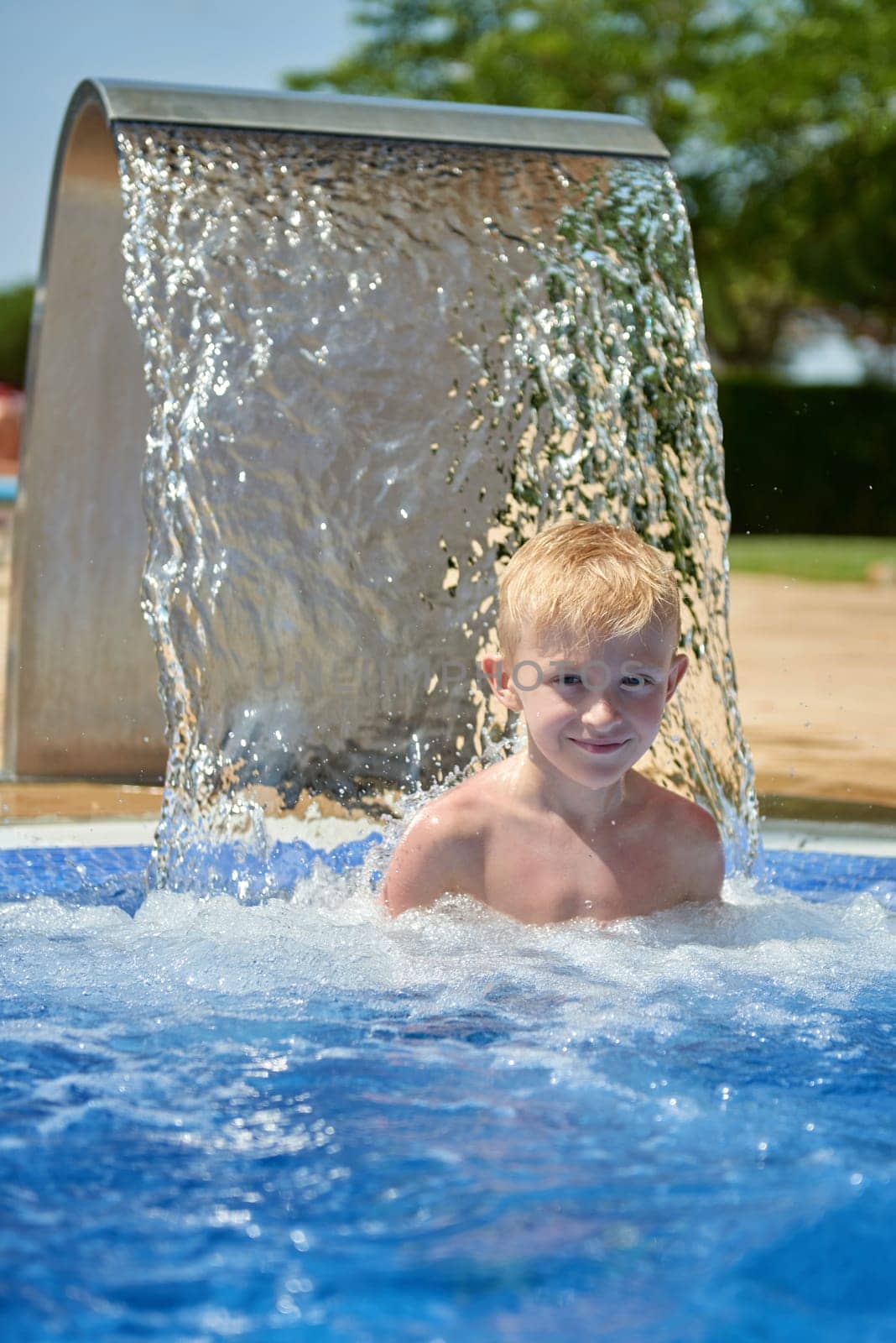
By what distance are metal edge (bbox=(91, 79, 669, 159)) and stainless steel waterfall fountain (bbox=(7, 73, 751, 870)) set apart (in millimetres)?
10

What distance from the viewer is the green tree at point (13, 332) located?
3453 centimetres

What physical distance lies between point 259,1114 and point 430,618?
228cm

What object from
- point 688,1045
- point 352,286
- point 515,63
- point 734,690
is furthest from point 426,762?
point 515,63

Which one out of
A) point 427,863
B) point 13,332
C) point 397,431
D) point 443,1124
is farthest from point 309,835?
point 13,332

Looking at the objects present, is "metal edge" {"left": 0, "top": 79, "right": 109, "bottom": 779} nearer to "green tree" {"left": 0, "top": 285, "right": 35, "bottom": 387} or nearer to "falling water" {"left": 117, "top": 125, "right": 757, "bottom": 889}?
"falling water" {"left": 117, "top": 125, "right": 757, "bottom": 889}

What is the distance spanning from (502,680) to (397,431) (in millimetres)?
1421

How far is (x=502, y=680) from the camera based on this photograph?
295 centimetres

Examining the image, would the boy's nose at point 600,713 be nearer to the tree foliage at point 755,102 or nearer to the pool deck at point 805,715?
the pool deck at point 805,715

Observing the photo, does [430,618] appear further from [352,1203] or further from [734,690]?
[352,1203]

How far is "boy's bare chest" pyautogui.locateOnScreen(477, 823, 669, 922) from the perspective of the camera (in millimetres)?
2953

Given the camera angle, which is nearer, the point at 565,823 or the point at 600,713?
the point at 600,713

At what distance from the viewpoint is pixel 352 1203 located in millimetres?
1796

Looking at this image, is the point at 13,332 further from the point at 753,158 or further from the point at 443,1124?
the point at 443,1124

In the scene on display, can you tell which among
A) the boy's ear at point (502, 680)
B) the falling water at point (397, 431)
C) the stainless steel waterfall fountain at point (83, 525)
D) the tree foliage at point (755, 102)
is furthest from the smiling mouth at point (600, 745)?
the tree foliage at point (755, 102)
